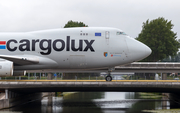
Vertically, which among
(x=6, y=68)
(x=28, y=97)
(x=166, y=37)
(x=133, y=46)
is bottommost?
(x=28, y=97)

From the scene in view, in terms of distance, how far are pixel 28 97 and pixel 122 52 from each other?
30983mm

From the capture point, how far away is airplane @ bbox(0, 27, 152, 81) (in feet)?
127

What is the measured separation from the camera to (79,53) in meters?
38.7

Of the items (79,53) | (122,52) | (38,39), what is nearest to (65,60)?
(79,53)

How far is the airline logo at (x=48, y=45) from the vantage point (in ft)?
127

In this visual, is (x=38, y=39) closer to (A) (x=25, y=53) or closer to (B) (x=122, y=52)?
(A) (x=25, y=53)

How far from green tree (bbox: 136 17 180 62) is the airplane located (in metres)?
73.9

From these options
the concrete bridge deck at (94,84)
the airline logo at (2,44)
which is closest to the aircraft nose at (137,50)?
the concrete bridge deck at (94,84)

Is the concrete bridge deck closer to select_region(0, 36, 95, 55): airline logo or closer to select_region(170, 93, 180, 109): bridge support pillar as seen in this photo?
select_region(0, 36, 95, 55): airline logo

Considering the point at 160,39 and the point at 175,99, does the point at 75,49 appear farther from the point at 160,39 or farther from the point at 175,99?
the point at 160,39

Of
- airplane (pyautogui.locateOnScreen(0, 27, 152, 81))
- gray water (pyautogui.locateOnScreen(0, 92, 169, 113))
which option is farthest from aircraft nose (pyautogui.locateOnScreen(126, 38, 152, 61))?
gray water (pyautogui.locateOnScreen(0, 92, 169, 113))

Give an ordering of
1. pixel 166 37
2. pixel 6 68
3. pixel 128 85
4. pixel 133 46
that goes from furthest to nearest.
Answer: pixel 166 37
pixel 128 85
pixel 133 46
pixel 6 68

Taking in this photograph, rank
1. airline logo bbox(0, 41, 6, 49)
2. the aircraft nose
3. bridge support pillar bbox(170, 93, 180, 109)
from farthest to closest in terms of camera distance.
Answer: bridge support pillar bbox(170, 93, 180, 109), airline logo bbox(0, 41, 6, 49), the aircraft nose

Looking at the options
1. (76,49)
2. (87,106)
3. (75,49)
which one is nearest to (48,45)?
(75,49)
